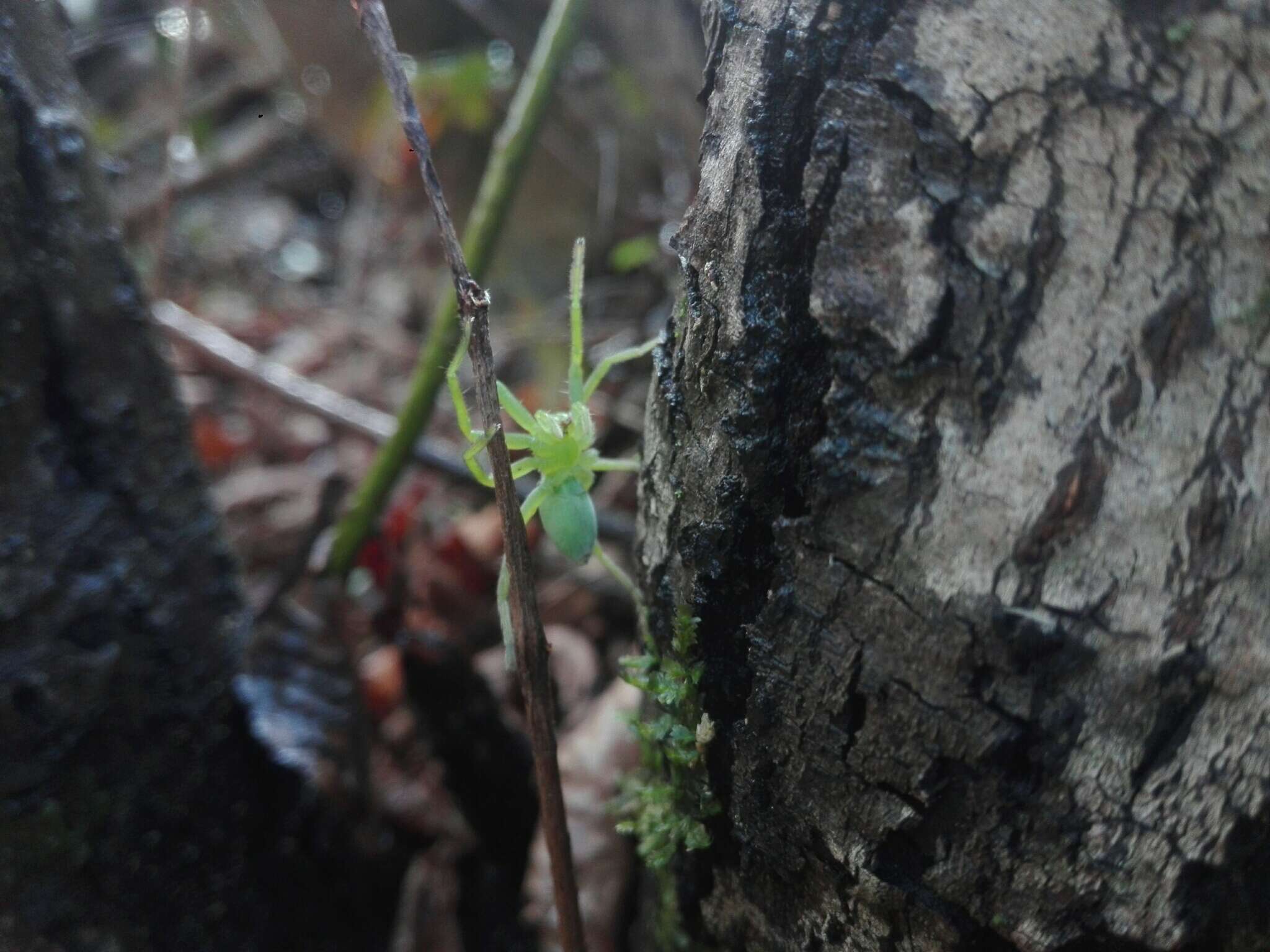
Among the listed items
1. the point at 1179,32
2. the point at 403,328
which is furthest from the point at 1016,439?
the point at 403,328

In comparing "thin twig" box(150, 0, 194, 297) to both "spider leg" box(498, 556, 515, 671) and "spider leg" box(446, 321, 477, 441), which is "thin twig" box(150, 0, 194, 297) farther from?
"spider leg" box(498, 556, 515, 671)

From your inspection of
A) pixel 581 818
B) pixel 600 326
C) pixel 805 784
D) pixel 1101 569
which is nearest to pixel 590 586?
pixel 581 818

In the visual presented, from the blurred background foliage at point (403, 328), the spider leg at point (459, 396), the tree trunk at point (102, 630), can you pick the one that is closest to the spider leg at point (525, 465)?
the spider leg at point (459, 396)

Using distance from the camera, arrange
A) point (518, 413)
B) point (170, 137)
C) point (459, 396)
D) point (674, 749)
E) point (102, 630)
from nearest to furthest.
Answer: point (674, 749)
point (459, 396)
point (102, 630)
point (518, 413)
point (170, 137)

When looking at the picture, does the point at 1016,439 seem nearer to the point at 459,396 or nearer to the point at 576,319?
the point at 459,396

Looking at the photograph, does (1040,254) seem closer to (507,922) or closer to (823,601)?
(823,601)

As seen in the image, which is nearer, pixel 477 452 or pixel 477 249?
pixel 477 452

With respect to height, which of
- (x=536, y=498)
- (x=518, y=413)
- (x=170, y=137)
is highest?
(x=170, y=137)
